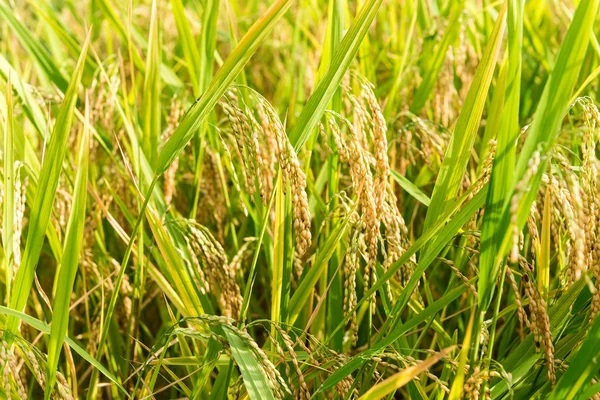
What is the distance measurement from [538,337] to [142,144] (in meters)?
0.99

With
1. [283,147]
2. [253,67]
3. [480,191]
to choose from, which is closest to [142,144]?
[283,147]

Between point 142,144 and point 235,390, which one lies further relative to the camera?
point 142,144

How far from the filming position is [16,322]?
1158 mm

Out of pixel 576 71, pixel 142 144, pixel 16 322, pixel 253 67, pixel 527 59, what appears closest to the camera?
pixel 576 71

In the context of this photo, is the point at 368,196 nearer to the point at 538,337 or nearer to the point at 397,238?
the point at 397,238

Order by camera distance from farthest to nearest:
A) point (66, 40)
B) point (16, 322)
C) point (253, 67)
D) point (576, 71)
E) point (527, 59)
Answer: point (253, 67)
point (527, 59)
point (66, 40)
point (16, 322)
point (576, 71)

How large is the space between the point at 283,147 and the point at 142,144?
0.63 metres

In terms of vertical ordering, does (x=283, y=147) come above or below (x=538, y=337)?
above

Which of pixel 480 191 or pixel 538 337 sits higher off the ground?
pixel 480 191

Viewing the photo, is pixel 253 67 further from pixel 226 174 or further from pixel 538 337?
pixel 538 337

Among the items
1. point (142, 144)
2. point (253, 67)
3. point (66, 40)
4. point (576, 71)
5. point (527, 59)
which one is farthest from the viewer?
point (253, 67)

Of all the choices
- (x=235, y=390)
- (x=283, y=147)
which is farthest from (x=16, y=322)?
(x=283, y=147)

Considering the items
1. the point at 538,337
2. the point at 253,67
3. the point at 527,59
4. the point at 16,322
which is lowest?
the point at 16,322

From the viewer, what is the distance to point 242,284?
1628 millimetres
